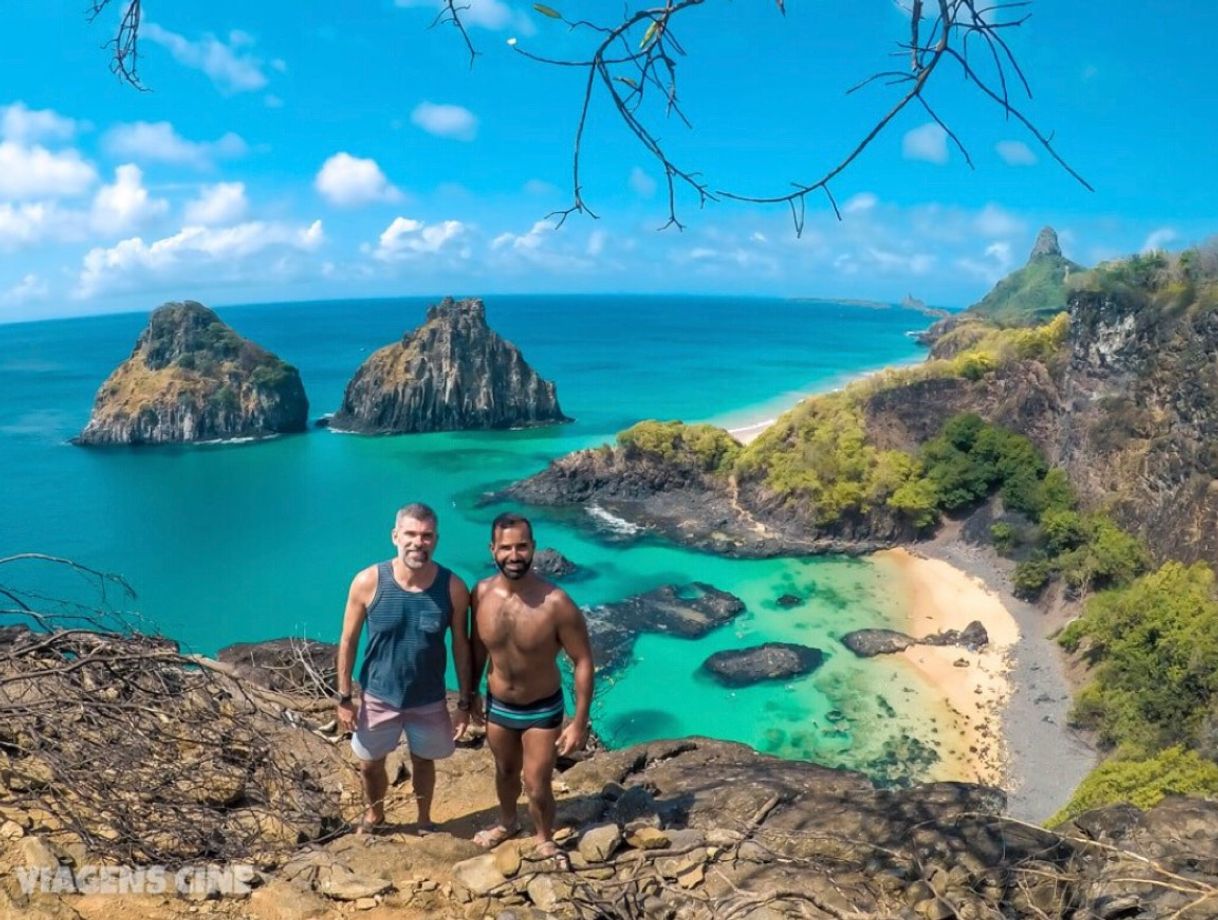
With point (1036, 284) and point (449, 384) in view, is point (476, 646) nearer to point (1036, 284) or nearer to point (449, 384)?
point (449, 384)

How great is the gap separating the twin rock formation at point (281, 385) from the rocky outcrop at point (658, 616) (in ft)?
116

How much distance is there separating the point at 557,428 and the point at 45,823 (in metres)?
58.4

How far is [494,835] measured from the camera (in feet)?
13.7

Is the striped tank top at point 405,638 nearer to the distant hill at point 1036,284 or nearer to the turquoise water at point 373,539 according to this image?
the turquoise water at point 373,539

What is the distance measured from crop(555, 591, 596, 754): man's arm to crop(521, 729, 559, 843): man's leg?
8 centimetres

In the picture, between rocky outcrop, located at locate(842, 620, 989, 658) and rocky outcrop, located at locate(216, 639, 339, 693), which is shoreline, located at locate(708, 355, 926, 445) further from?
rocky outcrop, located at locate(216, 639, 339, 693)

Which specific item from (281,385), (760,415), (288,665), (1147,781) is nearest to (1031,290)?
(760,415)

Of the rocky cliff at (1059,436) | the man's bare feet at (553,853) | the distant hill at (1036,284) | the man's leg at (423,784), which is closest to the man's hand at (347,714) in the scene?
the man's leg at (423,784)

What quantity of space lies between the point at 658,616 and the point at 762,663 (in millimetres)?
4789

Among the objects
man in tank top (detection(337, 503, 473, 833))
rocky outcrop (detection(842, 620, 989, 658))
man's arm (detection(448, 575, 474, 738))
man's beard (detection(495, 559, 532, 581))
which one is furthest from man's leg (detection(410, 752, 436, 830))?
rocky outcrop (detection(842, 620, 989, 658))

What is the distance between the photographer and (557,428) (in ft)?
203

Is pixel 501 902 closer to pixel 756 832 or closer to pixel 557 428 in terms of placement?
pixel 756 832

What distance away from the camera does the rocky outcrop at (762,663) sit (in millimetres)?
22812

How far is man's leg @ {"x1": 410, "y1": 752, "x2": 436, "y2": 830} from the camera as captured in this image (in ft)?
14.2
